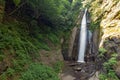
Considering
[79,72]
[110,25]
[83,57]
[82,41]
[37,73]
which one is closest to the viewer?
[37,73]

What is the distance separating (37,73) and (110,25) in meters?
5.35

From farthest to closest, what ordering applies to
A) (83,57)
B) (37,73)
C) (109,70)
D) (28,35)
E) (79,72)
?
(83,57)
(79,72)
(28,35)
(109,70)
(37,73)

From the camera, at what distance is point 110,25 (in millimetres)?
10750

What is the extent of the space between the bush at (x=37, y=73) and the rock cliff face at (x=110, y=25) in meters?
3.22

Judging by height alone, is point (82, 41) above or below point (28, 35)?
below

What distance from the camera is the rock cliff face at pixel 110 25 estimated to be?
30.3 ft

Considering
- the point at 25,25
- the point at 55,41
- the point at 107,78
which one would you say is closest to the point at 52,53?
the point at 55,41

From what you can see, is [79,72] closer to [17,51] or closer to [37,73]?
[37,73]

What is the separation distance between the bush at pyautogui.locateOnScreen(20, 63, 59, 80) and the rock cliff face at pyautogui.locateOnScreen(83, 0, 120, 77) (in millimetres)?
3218

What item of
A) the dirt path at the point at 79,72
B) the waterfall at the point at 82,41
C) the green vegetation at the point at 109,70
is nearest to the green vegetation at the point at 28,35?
the dirt path at the point at 79,72

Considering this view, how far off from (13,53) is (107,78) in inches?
184

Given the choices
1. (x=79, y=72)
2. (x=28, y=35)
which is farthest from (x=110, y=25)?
(x=28, y=35)

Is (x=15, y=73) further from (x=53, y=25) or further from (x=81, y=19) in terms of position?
(x=81, y=19)

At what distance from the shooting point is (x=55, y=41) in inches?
514
